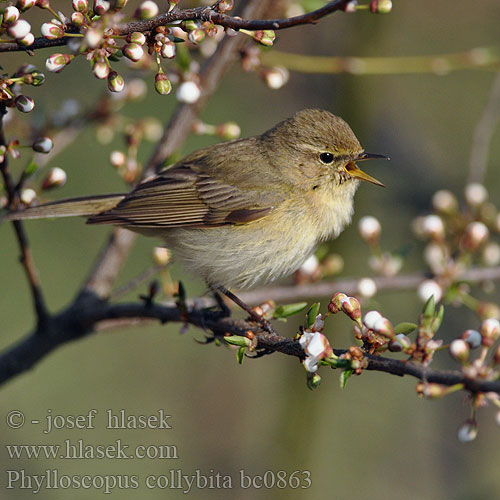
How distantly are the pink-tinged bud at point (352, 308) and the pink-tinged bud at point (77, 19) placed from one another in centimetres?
120

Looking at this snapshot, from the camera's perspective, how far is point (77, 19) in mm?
1894

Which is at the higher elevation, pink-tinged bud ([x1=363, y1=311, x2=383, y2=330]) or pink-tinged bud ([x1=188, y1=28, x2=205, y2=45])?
pink-tinged bud ([x1=188, y1=28, x2=205, y2=45])

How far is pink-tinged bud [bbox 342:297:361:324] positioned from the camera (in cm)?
215

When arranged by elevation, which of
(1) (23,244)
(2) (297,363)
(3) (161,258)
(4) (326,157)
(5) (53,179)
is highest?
(4) (326,157)

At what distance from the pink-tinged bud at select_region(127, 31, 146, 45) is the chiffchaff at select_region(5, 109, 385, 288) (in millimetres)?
1625

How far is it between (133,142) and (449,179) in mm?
2489

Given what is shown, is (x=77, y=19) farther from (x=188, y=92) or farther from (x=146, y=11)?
(x=188, y=92)

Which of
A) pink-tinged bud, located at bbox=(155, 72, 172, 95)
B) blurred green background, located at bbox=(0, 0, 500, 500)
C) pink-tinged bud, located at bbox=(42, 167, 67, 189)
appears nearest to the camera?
pink-tinged bud, located at bbox=(155, 72, 172, 95)

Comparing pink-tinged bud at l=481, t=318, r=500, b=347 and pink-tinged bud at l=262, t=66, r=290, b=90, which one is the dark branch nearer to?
pink-tinged bud at l=481, t=318, r=500, b=347

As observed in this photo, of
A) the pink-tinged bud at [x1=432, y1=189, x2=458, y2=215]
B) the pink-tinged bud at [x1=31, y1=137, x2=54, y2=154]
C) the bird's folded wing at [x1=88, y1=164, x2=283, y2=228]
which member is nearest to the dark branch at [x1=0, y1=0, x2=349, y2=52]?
the pink-tinged bud at [x1=31, y1=137, x2=54, y2=154]

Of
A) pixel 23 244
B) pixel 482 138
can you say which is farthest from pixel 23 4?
pixel 482 138

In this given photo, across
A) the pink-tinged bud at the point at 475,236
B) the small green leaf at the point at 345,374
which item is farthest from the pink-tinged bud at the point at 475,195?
the small green leaf at the point at 345,374

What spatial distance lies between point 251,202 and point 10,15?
2066mm

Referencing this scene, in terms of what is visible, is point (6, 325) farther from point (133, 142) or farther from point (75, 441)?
point (133, 142)
